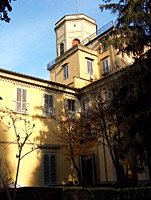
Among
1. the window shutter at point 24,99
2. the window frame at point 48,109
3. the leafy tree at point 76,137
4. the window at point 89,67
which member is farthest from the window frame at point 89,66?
the window shutter at point 24,99

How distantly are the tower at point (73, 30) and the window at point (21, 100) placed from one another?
15.5m

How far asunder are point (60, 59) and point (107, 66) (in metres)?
5.71

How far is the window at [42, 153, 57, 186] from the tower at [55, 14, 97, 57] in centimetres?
1756

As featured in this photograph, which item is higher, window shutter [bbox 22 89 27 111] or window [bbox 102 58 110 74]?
window [bbox 102 58 110 74]

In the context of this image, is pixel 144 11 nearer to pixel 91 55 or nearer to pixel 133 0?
pixel 133 0

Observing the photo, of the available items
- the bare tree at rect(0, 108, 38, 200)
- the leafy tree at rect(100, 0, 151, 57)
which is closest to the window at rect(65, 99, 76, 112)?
the bare tree at rect(0, 108, 38, 200)

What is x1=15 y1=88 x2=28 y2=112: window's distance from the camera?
16795 mm

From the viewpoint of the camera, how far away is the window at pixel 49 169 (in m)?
16.7

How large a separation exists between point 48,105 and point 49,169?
4.70 metres

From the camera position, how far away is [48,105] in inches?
732

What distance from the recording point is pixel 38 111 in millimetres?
17781

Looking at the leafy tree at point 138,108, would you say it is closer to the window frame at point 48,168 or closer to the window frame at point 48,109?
the window frame at point 48,168

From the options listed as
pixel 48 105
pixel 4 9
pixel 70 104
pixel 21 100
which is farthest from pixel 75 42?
pixel 4 9

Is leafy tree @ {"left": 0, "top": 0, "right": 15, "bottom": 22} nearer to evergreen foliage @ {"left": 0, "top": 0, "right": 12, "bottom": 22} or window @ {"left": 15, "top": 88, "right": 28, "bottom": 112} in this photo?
evergreen foliage @ {"left": 0, "top": 0, "right": 12, "bottom": 22}
